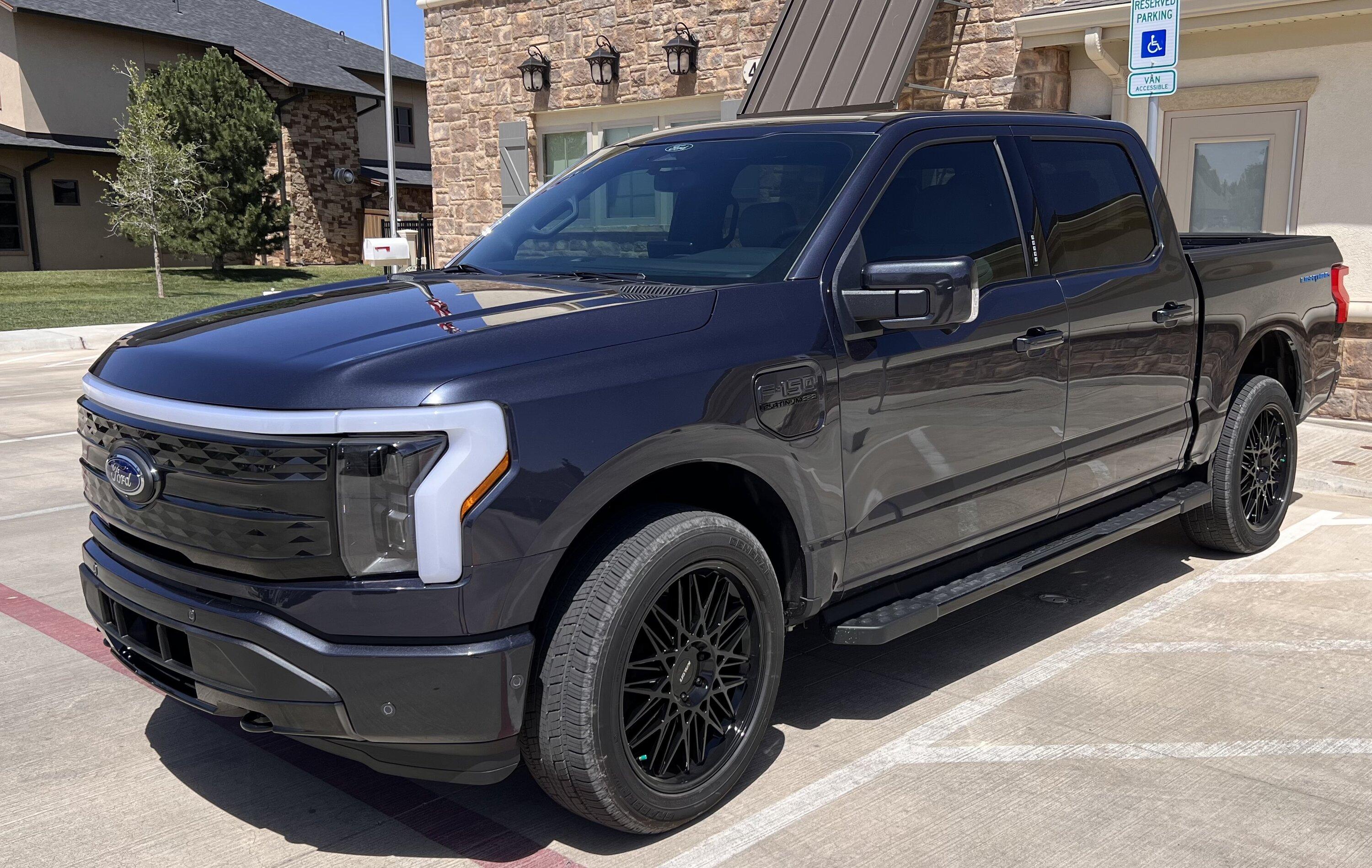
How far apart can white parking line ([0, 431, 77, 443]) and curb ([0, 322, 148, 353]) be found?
23.6 feet

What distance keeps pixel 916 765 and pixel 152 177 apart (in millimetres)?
27866

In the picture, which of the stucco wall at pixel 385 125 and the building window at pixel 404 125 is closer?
the stucco wall at pixel 385 125

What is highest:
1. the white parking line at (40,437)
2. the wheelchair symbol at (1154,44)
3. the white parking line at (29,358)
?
the wheelchair symbol at (1154,44)

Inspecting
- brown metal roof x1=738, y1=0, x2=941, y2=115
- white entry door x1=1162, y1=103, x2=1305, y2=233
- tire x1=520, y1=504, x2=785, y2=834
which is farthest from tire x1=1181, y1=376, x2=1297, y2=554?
brown metal roof x1=738, y1=0, x2=941, y2=115

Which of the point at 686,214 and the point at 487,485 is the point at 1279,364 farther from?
the point at 487,485

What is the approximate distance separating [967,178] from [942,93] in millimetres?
8135

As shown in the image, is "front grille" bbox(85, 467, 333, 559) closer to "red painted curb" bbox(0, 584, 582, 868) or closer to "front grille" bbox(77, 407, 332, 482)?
"front grille" bbox(77, 407, 332, 482)

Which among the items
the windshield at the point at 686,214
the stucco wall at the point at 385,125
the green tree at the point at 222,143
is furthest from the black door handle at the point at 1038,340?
the stucco wall at the point at 385,125

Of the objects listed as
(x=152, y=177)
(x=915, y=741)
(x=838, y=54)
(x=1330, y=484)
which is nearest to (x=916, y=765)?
(x=915, y=741)

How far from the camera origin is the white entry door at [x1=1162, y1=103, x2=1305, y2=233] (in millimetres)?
9953

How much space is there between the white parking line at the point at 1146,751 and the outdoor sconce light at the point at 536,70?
13.4 meters

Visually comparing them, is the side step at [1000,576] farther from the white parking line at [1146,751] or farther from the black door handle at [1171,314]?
the black door handle at [1171,314]

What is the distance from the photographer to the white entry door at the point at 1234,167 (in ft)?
32.7

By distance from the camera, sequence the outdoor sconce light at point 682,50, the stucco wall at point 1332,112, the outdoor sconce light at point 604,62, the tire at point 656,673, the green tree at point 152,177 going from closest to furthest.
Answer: the tire at point 656,673, the stucco wall at point 1332,112, the outdoor sconce light at point 682,50, the outdoor sconce light at point 604,62, the green tree at point 152,177
